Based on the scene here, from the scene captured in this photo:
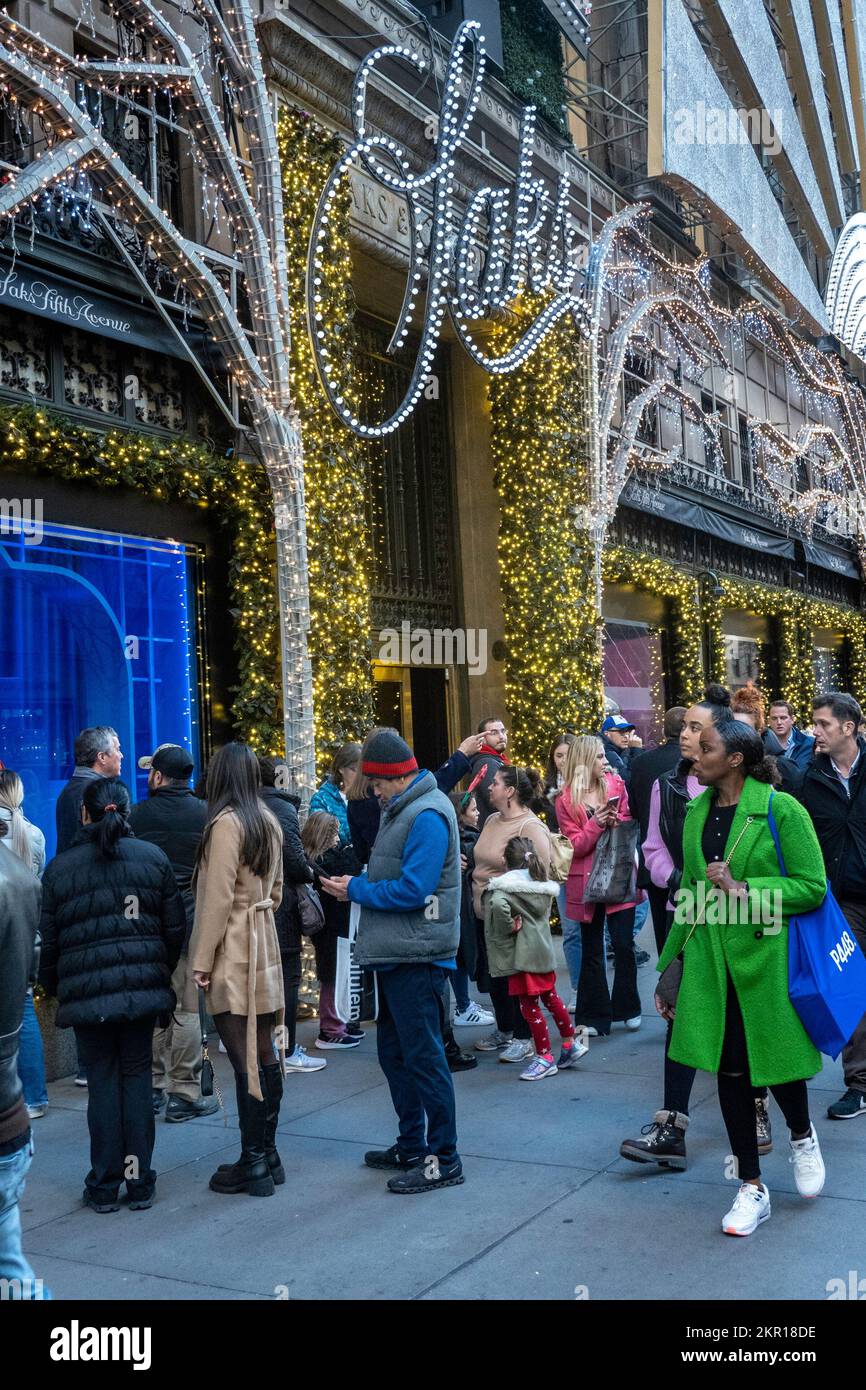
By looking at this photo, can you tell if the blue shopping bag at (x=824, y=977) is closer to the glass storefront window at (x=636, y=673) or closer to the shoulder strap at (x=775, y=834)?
the shoulder strap at (x=775, y=834)

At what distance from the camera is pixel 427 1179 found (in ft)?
18.3

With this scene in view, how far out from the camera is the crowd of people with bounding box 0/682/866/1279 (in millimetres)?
4871

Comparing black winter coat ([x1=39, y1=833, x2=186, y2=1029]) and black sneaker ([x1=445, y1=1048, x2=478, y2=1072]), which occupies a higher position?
black winter coat ([x1=39, y1=833, x2=186, y2=1029])

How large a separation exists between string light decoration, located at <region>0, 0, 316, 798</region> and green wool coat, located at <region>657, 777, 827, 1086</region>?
541 cm

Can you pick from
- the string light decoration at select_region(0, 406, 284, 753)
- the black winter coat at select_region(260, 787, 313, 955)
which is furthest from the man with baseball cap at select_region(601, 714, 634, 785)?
the black winter coat at select_region(260, 787, 313, 955)

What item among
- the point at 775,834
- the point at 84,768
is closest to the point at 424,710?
the point at 84,768

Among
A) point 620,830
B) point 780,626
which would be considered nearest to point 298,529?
point 620,830

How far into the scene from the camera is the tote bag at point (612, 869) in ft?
26.5

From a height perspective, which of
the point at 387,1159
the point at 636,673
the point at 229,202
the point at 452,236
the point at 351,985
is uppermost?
the point at 452,236

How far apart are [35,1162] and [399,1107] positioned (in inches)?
79.0

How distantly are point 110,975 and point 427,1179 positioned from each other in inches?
66.6

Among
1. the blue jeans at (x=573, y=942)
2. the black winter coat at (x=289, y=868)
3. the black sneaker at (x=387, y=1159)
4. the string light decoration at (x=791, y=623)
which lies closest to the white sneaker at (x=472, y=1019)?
the blue jeans at (x=573, y=942)

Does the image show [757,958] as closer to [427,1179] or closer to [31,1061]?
[427,1179]

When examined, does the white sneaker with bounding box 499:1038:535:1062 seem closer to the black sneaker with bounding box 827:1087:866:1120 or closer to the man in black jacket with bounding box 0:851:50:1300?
the black sneaker with bounding box 827:1087:866:1120
